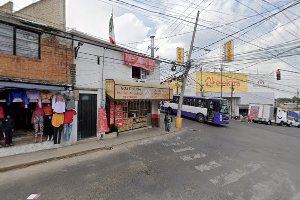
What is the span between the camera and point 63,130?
10383mm

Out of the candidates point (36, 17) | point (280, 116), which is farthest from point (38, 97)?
point (280, 116)

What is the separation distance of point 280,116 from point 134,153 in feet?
102

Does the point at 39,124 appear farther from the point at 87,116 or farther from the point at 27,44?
the point at 27,44

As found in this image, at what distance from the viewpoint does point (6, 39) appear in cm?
Result: 848

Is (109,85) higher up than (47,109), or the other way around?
(109,85)

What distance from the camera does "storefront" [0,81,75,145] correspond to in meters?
8.65

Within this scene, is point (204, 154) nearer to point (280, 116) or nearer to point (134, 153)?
point (134, 153)

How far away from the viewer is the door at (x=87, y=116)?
11.4 meters

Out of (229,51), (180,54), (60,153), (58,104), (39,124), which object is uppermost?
(180,54)

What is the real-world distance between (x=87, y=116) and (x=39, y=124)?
272cm

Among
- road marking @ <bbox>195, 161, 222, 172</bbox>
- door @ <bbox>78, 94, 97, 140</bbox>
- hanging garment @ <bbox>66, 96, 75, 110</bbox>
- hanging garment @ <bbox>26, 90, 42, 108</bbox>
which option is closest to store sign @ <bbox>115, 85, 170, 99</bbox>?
door @ <bbox>78, 94, 97, 140</bbox>

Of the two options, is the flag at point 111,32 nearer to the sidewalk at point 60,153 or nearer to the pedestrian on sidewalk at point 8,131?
the sidewalk at point 60,153

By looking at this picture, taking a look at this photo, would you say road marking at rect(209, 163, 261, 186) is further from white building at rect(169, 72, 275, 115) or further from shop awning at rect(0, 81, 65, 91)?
white building at rect(169, 72, 275, 115)

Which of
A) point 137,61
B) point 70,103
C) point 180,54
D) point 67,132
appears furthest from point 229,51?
point 67,132
